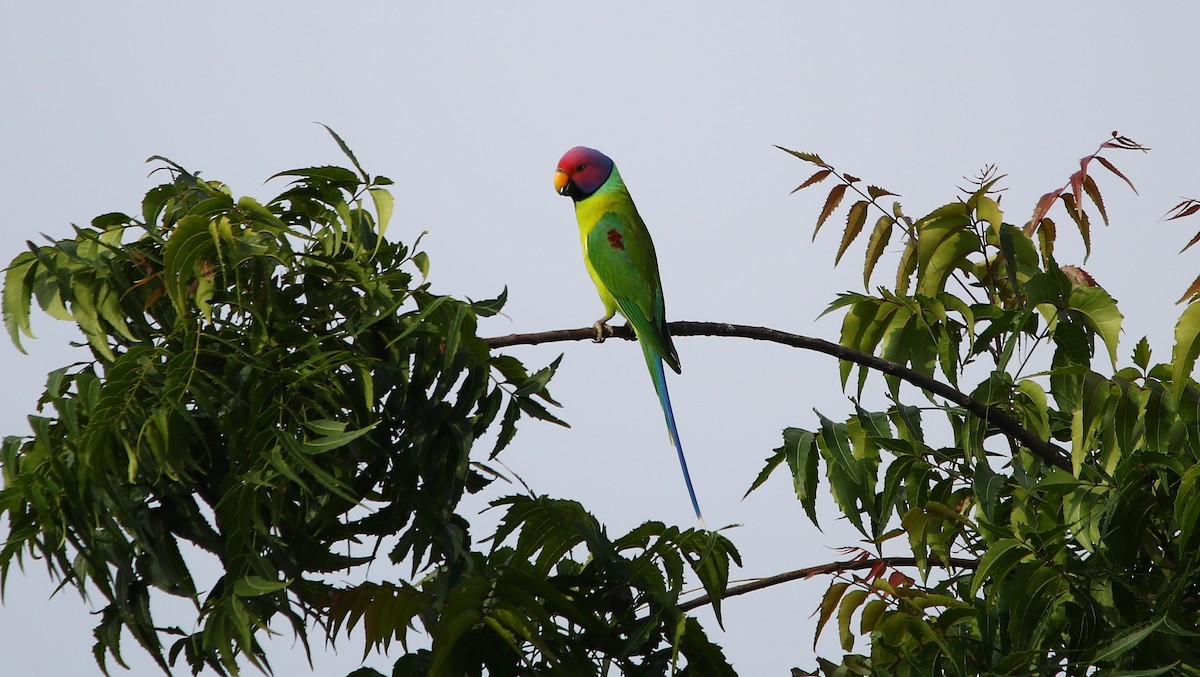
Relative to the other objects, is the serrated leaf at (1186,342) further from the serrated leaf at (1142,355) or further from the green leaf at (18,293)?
the green leaf at (18,293)

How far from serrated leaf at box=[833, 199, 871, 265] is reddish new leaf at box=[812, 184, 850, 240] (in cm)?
5

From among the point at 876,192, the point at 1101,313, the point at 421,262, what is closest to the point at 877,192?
the point at 876,192

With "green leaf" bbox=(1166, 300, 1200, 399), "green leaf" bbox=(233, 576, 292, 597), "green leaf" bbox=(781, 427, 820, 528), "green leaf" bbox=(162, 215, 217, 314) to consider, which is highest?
"green leaf" bbox=(162, 215, 217, 314)

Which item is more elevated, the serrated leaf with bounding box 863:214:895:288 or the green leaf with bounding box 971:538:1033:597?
the serrated leaf with bounding box 863:214:895:288

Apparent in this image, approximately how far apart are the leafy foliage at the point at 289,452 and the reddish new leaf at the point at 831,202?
1.15m

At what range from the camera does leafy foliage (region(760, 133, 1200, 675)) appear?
2.29 meters

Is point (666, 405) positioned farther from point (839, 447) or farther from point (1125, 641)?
point (1125, 641)

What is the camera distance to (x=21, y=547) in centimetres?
199

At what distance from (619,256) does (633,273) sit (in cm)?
19

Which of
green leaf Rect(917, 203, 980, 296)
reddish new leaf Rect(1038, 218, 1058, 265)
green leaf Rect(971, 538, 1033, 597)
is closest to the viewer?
green leaf Rect(971, 538, 1033, 597)

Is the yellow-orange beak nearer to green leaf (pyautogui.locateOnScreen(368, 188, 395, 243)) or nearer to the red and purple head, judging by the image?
the red and purple head

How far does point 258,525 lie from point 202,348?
364 mm

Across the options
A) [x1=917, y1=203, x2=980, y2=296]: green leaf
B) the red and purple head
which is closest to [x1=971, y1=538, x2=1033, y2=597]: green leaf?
[x1=917, y1=203, x2=980, y2=296]: green leaf

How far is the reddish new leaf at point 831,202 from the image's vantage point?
3.23 metres
